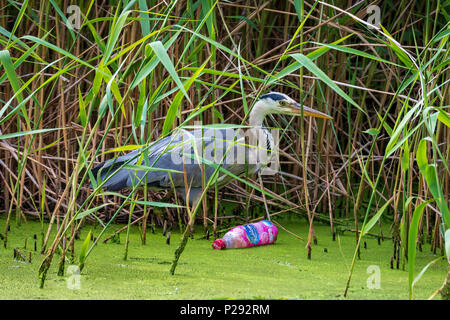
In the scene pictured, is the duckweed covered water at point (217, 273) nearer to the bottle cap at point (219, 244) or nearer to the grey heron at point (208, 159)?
the bottle cap at point (219, 244)

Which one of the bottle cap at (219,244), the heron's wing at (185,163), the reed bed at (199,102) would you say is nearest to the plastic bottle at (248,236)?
the bottle cap at (219,244)

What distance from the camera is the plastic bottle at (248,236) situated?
2568 mm

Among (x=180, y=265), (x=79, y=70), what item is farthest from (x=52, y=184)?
(x=180, y=265)

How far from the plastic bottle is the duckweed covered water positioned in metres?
0.03

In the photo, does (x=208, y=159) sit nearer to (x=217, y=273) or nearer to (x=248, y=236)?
(x=248, y=236)

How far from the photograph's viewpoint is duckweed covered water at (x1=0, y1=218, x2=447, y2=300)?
1.78 m

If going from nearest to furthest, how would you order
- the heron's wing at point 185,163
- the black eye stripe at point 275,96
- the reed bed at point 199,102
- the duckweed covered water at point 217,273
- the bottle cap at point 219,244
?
the duckweed covered water at point 217,273 < the bottle cap at point 219,244 < the reed bed at point 199,102 < the heron's wing at point 185,163 < the black eye stripe at point 275,96

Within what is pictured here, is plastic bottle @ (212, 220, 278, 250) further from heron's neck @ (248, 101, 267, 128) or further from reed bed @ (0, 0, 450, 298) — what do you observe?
heron's neck @ (248, 101, 267, 128)

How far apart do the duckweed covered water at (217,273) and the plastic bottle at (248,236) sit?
0.03m

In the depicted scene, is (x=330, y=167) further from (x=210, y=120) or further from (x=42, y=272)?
(x=42, y=272)

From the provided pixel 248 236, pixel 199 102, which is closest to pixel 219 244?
pixel 248 236

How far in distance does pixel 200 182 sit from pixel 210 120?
31 centimetres

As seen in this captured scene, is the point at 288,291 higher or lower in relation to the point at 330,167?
lower

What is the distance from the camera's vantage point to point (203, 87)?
3.28 meters
